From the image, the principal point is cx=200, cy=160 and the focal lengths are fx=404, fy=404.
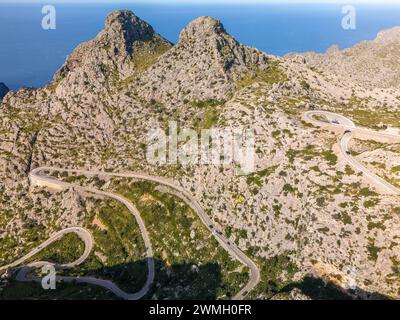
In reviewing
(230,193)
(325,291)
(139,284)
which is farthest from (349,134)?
(139,284)

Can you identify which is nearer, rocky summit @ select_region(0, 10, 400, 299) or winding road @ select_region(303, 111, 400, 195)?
rocky summit @ select_region(0, 10, 400, 299)

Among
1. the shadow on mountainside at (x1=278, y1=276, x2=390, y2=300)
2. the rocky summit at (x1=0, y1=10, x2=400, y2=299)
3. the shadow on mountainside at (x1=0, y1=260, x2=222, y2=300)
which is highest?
the rocky summit at (x1=0, y1=10, x2=400, y2=299)

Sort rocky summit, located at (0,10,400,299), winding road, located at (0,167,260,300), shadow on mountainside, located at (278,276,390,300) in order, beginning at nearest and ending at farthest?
shadow on mountainside, located at (278,276,390,300), rocky summit, located at (0,10,400,299), winding road, located at (0,167,260,300)

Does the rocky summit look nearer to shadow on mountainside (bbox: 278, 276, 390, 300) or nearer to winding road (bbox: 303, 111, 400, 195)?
shadow on mountainside (bbox: 278, 276, 390, 300)

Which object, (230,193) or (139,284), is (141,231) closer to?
(139,284)

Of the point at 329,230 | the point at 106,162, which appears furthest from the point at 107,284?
the point at 329,230

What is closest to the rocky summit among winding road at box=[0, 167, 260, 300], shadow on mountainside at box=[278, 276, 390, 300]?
shadow on mountainside at box=[278, 276, 390, 300]
